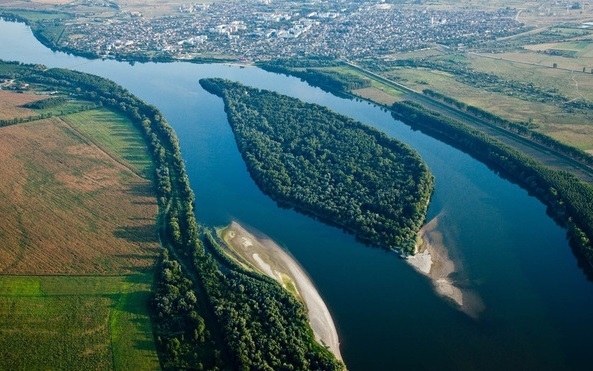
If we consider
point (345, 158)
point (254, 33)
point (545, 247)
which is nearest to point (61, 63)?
point (254, 33)

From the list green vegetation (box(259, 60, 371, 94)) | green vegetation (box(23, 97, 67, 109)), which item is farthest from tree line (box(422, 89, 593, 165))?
green vegetation (box(23, 97, 67, 109))

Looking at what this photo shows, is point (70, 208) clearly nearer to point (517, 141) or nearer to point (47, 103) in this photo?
point (47, 103)

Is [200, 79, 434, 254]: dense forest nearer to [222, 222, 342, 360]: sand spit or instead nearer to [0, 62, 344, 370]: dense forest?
[222, 222, 342, 360]: sand spit

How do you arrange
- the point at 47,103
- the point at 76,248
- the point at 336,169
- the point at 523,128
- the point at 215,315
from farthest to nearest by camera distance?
the point at 47,103
the point at 523,128
the point at 336,169
the point at 76,248
the point at 215,315

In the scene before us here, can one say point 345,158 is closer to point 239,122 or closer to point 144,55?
point 239,122

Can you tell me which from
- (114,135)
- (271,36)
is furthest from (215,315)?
(271,36)

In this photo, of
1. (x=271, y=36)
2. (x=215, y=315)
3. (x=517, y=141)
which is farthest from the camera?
(x=271, y=36)
